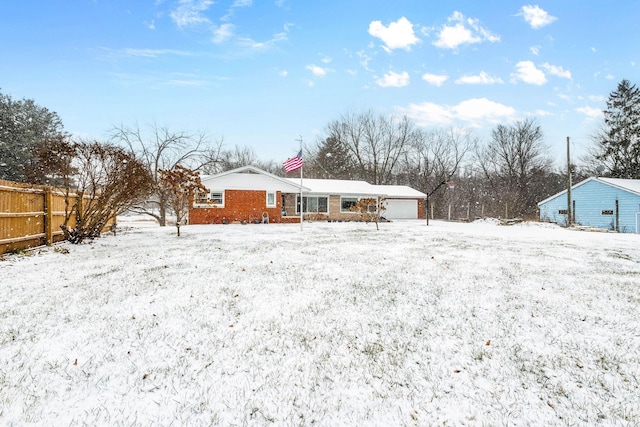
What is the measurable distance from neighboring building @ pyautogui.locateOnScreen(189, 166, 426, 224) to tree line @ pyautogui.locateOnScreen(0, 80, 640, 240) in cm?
271

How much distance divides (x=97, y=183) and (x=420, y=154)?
37062 mm

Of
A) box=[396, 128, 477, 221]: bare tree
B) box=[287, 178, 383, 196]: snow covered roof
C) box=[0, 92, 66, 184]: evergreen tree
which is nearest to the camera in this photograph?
box=[0, 92, 66, 184]: evergreen tree

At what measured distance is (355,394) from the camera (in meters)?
2.52

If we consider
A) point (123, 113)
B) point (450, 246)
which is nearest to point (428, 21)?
point (450, 246)

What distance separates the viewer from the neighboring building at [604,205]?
2077 cm

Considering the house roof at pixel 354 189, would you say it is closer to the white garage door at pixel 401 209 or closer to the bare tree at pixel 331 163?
the white garage door at pixel 401 209

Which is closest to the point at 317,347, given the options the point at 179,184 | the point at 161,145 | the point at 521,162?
the point at 179,184

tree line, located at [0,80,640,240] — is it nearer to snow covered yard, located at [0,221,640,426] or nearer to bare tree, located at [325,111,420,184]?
bare tree, located at [325,111,420,184]

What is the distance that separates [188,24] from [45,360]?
45.8ft

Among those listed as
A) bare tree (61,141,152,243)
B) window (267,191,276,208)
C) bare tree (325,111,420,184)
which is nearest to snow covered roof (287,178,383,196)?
window (267,191,276,208)

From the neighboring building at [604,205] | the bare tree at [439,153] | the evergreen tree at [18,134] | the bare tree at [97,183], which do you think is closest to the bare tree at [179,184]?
the bare tree at [97,183]

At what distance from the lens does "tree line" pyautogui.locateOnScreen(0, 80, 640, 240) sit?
84.4 feet

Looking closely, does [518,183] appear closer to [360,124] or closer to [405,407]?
[360,124]

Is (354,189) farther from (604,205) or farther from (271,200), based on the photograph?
(604,205)
